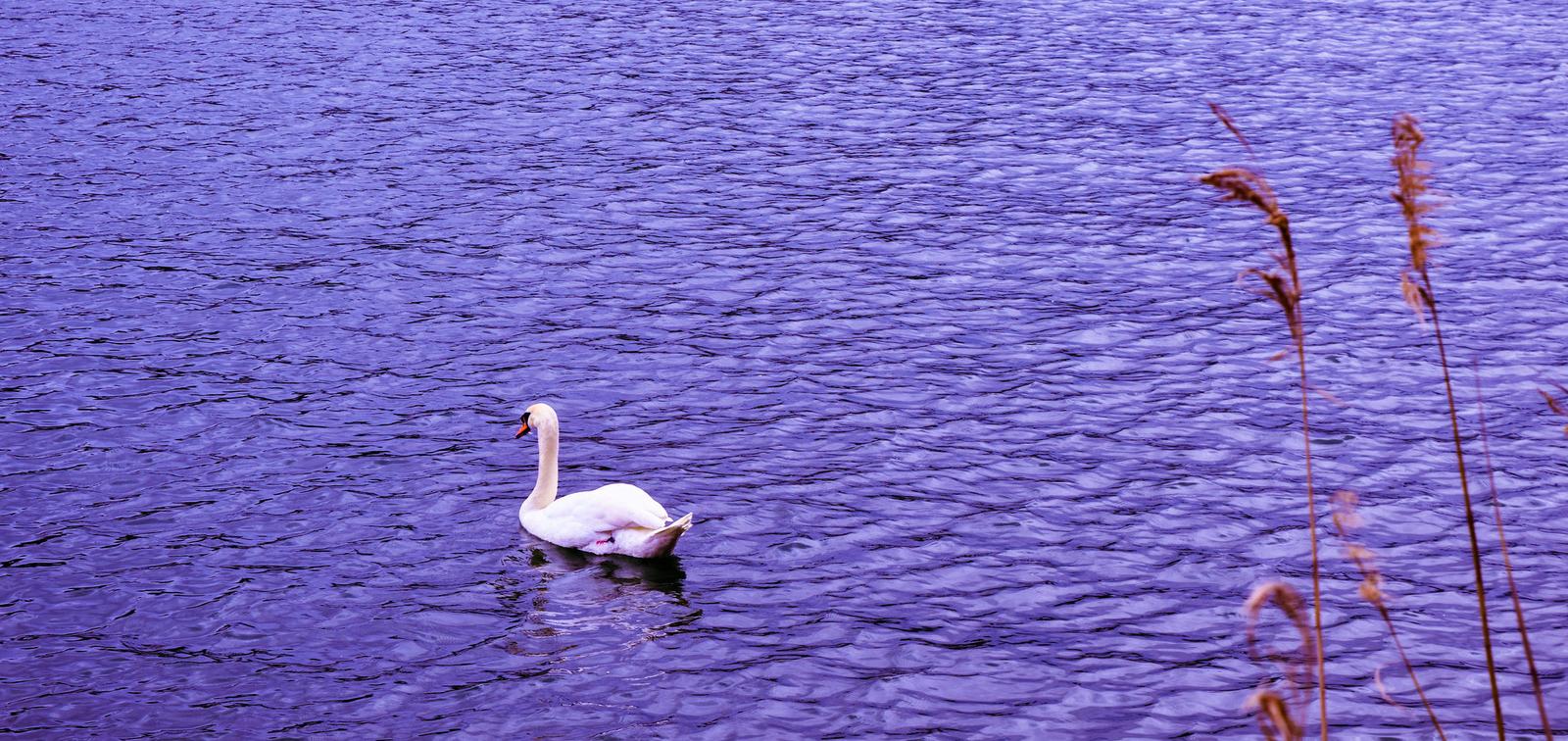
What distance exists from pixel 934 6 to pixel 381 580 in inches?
1291

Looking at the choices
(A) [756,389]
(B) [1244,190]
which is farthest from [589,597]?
(B) [1244,190]

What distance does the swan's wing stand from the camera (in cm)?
1412

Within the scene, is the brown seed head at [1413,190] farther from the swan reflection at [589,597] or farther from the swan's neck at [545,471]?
the swan's neck at [545,471]

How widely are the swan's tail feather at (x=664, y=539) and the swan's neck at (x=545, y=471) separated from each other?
129cm

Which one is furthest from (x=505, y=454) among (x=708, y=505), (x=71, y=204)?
(x=71, y=204)

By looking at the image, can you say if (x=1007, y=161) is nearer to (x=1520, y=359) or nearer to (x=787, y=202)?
(x=787, y=202)

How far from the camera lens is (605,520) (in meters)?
14.3

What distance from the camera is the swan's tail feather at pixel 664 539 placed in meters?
13.8

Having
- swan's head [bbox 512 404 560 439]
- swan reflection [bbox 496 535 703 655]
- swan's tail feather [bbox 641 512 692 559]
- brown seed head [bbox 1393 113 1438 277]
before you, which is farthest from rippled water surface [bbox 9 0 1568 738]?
brown seed head [bbox 1393 113 1438 277]

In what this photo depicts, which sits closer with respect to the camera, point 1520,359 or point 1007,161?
point 1520,359

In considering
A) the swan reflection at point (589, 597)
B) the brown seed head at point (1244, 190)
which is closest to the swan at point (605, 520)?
the swan reflection at point (589, 597)

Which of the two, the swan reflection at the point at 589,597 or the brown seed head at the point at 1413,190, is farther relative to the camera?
the swan reflection at the point at 589,597

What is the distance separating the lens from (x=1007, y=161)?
1105 inches

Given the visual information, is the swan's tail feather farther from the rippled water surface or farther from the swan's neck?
the swan's neck
